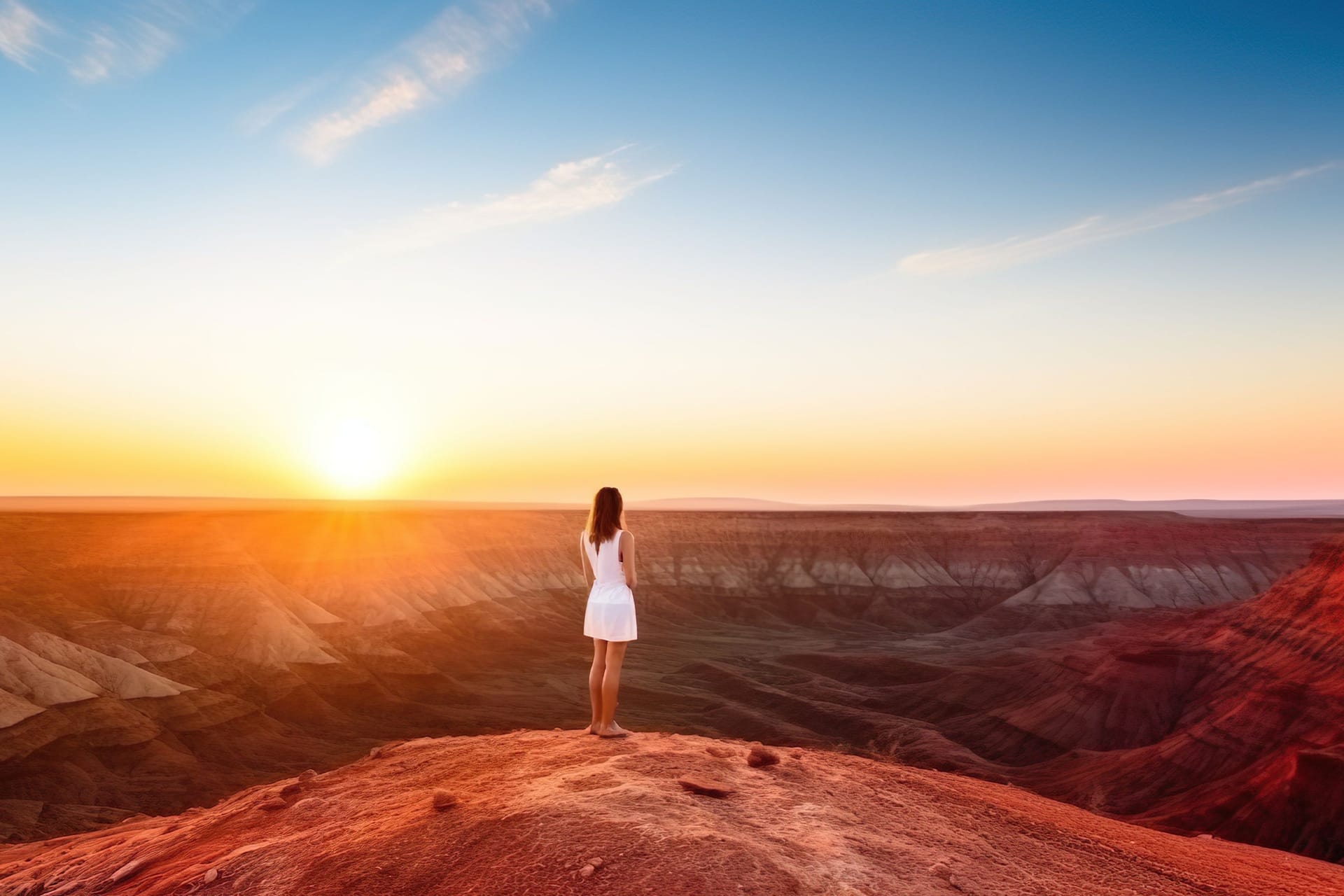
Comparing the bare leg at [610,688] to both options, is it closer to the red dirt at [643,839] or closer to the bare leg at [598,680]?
the bare leg at [598,680]

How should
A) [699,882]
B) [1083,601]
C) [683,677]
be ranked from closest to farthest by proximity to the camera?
[699,882] < [683,677] < [1083,601]

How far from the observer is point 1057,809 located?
30.0 ft

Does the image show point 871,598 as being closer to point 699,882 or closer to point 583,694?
point 583,694

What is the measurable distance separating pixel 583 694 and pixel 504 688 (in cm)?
587

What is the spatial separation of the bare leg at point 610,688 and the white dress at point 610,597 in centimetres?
16

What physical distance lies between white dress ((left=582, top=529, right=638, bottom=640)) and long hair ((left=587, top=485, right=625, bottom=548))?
0.06m

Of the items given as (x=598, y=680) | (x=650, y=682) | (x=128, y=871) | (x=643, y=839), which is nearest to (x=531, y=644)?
(x=650, y=682)

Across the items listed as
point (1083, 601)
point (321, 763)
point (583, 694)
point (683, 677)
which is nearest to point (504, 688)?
point (583, 694)

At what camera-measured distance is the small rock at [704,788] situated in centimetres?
696

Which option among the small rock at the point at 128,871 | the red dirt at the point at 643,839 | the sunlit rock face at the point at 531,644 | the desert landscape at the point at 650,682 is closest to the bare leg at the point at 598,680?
the red dirt at the point at 643,839

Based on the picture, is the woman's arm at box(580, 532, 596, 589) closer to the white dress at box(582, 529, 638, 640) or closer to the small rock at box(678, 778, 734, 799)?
the white dress at box(582, 529, 638, 640)

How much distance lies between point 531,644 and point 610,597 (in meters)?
65.4

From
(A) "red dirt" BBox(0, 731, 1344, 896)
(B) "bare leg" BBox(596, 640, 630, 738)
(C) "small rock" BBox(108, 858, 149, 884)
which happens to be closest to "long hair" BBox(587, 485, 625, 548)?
(B) "bare leg" BBox(596, 640, 630, 738)

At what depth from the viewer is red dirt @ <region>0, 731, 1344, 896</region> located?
5.73 m
